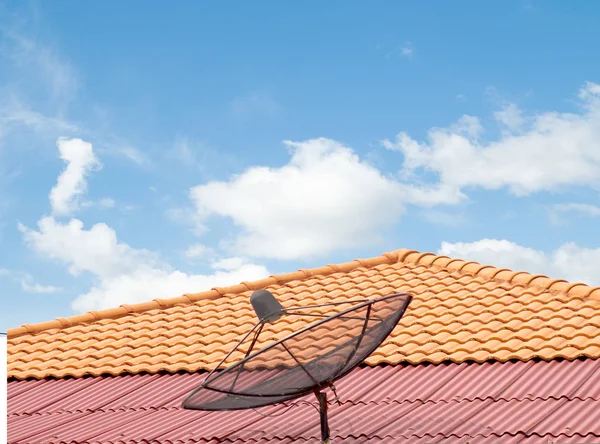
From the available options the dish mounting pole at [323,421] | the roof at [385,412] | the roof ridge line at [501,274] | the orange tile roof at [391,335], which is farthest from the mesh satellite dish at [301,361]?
the roof ridge line at [501,274]

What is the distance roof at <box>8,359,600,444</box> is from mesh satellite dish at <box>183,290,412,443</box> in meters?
1.24

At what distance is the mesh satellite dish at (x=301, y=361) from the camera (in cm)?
868

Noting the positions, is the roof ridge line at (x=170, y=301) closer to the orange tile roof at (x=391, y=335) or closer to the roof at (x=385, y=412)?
the orange tile roof at (x=391, y=335)

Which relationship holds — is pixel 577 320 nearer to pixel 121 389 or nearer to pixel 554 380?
pixel 554 380

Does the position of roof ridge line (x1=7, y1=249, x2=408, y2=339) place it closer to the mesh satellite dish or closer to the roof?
the roof

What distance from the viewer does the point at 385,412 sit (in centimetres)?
1056

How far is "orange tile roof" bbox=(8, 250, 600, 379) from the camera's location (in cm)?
1216

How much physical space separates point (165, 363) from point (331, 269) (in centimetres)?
477

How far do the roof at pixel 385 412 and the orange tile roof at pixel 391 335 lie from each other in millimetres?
427

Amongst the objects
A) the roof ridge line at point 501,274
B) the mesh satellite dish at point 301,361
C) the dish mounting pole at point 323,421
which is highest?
the roof ridge line at point 501,274

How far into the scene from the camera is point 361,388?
11.5 m

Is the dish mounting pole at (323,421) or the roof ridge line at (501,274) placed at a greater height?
the roof ridge line at (501,274)

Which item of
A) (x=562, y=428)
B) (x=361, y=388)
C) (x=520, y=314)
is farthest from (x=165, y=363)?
(x=562, y=428)

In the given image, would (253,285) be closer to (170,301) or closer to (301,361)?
(170,301)
